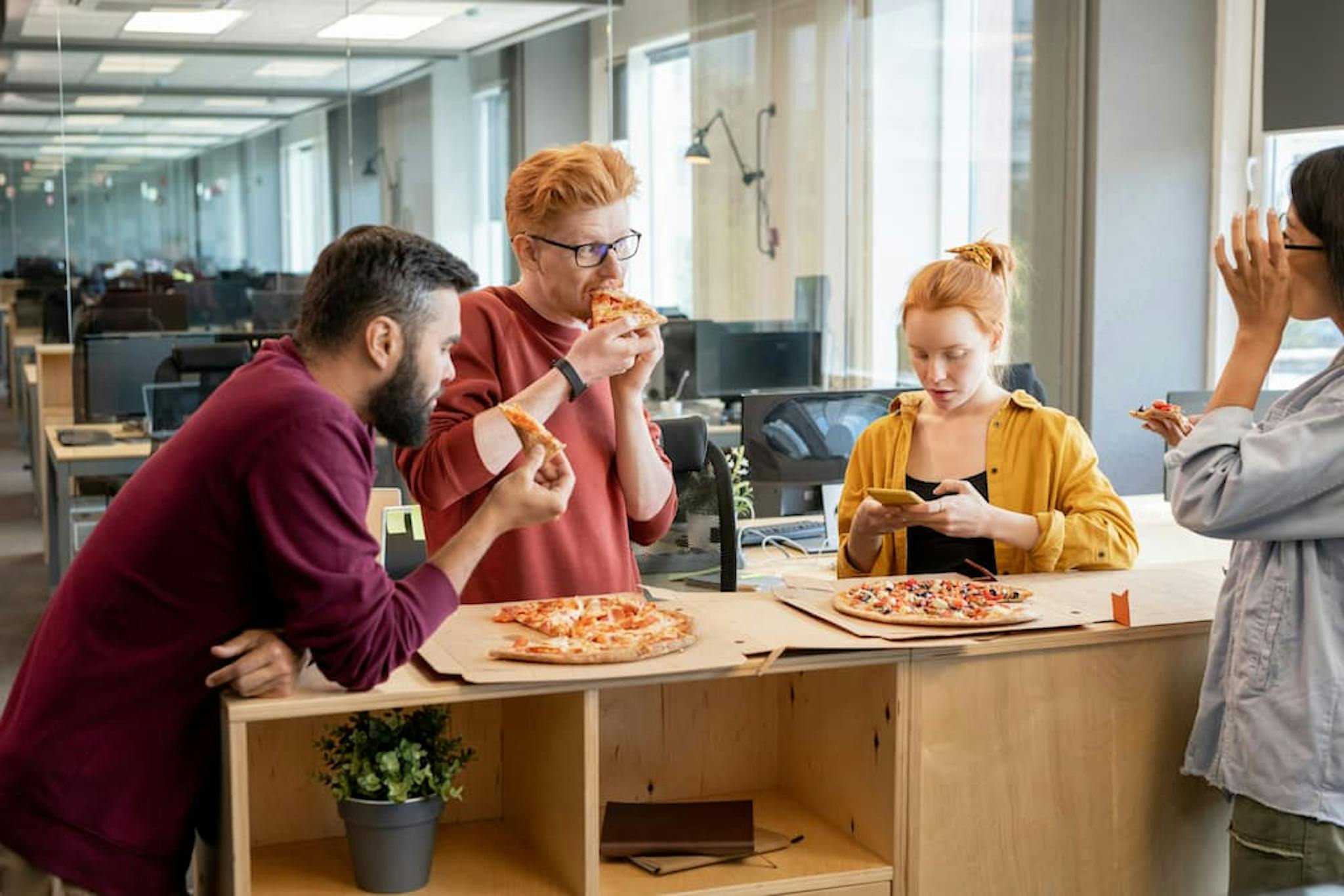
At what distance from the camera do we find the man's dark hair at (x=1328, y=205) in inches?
77.8

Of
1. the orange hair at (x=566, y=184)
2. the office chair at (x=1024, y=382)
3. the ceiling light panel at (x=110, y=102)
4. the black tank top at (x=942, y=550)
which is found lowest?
the black tank top at (x=942, y=550)

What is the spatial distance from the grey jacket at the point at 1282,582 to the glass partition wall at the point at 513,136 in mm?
4693

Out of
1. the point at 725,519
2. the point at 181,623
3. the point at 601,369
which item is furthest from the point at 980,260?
the point at 181,623

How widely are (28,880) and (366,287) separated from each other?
2.58ft

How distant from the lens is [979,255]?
102 inches

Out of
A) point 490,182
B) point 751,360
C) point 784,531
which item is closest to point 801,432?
point 784,531

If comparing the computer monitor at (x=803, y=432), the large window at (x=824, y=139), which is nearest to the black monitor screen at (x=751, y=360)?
the large window at (x=824, y=139)

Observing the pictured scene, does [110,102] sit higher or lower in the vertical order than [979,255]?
higher

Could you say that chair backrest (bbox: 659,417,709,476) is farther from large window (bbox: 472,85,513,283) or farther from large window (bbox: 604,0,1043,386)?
large window (bbox: 472,85,513,283)

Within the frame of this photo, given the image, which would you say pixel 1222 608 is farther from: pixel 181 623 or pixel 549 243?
pixel 181 623

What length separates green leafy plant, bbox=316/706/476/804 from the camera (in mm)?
1929

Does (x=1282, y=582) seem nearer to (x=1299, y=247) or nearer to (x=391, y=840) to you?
(x=1299, y=247)

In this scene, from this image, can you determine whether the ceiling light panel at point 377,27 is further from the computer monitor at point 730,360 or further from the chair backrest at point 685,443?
the chair backrest at point 685,443

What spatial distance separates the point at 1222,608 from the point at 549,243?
3.67 feet
